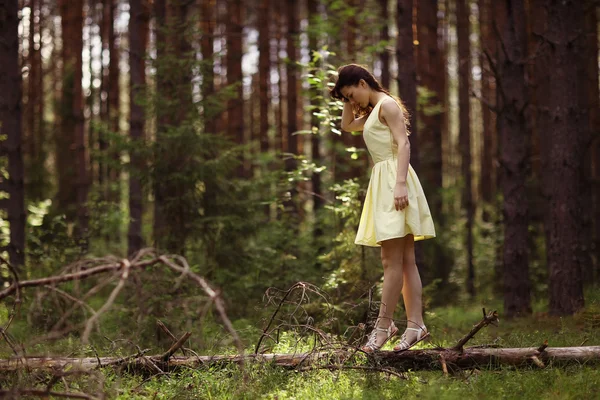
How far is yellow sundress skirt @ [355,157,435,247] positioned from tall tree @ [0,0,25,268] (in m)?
6.18

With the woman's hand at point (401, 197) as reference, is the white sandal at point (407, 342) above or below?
below

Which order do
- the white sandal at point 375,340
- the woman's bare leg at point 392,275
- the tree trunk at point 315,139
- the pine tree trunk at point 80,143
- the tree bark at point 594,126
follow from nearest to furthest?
1. the white sandal at point 375,340
2. the woman's bare leg at point 392,275
3. the tree trunk at point 315,139
4. the tree bark at point 594,126
5. the pine tree trunk at point 80,143

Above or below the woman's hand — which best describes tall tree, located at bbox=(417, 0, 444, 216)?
above

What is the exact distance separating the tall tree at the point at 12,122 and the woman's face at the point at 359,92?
611 centimetres

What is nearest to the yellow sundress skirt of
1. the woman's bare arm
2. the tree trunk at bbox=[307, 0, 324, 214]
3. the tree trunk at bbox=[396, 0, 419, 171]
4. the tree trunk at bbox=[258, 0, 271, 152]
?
the woman's bare arm

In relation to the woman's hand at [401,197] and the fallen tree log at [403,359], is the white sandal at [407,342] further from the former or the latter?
the woman's hand at [401,197]

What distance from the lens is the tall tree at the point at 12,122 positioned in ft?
31.6

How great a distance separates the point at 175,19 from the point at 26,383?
6.54 metres

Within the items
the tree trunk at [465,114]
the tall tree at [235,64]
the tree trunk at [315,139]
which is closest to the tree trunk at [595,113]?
the tree trunk at [465,114]

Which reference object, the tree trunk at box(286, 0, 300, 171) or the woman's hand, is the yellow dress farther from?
the tree trunk at box(286, 0, 300, 171)

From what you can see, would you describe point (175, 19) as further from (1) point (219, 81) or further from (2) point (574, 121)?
(1) point (219, 81)

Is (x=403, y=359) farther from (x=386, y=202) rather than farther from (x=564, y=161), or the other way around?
(x=564, y=161)

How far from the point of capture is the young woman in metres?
5.44

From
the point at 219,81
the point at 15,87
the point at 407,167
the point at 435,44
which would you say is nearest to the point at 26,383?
the point at 407,167
